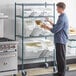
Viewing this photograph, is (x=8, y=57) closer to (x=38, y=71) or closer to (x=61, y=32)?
(x=38, y=71)

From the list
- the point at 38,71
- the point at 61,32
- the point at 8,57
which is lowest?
the point at 38,71

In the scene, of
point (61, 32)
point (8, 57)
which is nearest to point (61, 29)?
point (61, 32)

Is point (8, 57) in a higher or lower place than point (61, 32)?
lower

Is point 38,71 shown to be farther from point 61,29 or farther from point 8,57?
point 61,29

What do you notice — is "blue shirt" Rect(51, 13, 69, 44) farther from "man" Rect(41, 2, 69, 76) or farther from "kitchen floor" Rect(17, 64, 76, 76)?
"kitchen floor" Rect(17, 64, 76, 76)

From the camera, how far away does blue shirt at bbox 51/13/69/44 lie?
14.7ft

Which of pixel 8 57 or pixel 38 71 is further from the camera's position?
pixel 38 71

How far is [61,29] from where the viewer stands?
454 centimetres

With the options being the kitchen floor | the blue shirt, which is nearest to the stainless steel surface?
the kitchen floor

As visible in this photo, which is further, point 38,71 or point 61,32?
point 38,71

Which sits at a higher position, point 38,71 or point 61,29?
point 61,29

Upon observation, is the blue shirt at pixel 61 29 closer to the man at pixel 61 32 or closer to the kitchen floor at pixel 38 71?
the man at pixel 61 32

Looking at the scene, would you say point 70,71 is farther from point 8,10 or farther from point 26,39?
point 8,10

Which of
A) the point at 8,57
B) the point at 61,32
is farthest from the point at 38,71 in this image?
the point at 61,32
